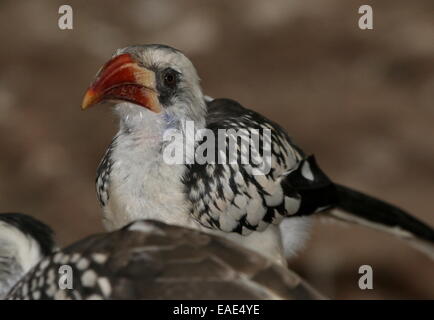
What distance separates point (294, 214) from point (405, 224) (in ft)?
1.01

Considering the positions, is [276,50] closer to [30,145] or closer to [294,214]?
[30,145]

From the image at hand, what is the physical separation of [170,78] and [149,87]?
67mm

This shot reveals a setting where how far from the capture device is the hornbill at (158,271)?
138 centimetres

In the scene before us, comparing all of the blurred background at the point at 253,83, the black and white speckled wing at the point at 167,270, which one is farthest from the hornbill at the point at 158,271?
the blurred background at the point at 253,83

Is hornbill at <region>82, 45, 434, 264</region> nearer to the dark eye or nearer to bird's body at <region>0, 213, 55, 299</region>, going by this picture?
the dark eye

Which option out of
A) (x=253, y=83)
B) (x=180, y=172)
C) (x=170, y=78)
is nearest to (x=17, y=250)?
(x=180, y=172)

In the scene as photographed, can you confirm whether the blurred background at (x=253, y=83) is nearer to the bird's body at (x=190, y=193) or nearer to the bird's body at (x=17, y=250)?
the bird's body at (x=190, y=193)

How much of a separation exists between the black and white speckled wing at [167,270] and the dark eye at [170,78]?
0.58m

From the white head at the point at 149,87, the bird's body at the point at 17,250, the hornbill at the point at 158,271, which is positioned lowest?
the bird's body at the point at 17,250

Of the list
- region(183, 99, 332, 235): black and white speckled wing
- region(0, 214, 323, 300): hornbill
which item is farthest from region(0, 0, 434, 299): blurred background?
region(0, 214, 323, 300): hornbill

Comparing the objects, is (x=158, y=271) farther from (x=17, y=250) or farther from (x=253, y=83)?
(x=253, y=83)

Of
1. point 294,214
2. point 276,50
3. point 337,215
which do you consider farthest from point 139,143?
point 276,50

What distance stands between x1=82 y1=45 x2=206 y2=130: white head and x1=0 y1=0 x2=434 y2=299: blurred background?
1747mm

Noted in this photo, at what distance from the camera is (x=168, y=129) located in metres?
2.02
